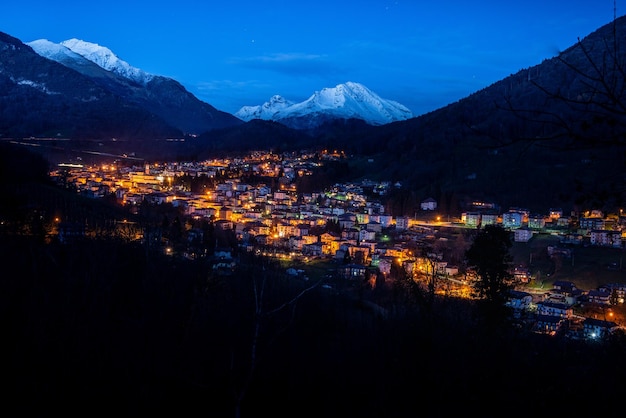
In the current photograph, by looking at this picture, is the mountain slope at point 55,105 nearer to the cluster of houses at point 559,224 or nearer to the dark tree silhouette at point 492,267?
the cluster of houses at point 559,224

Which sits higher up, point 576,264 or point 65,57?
point 65,57

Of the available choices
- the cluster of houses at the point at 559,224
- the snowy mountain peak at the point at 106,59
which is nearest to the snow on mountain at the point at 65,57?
the snowy mountain peak at the point at 106,59

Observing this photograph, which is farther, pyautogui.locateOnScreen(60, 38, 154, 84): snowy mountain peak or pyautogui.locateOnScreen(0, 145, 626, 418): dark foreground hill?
pyautogui.locateOnScreen(60, 38, 154, 84): snowy mountain peak

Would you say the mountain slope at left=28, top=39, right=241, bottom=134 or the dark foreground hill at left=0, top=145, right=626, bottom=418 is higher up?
the mountain slope at left=28, top=39, right=241, bottom=134

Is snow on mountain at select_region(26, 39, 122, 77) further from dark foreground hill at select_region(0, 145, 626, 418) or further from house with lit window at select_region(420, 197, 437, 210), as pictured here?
dark foreground hill at select_region(0, 145, 626, 418)

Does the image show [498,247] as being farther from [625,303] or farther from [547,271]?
[547,271]

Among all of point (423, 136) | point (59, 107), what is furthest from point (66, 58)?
point (423, 136)

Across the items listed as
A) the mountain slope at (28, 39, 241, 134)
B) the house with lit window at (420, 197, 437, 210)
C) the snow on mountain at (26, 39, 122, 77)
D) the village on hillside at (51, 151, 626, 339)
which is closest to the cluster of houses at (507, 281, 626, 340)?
the village on hillside at (51, 151, 626, 339)

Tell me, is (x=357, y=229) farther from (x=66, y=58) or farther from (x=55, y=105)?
(x=66, y=58)

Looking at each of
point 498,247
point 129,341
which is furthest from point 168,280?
point 498,247
